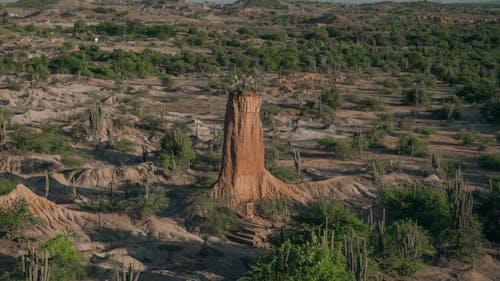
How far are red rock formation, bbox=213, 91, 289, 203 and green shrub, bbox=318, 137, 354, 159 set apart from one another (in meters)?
9.75

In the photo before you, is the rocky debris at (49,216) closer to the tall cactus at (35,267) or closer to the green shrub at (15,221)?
the green shrub at (15,221)

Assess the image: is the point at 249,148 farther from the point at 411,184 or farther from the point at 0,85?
the point at 0,85

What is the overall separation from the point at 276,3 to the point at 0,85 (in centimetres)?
14277

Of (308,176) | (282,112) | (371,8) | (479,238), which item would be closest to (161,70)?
(282,112)

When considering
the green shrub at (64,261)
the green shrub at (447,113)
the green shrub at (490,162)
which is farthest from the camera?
the green shrub at (447,113)

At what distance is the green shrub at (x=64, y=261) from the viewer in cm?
1470

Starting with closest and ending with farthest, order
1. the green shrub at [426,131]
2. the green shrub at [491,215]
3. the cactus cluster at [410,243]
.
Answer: the cactus cluster at [410,243]
the green shrub at [491,215]
the green shrub at [426,131]

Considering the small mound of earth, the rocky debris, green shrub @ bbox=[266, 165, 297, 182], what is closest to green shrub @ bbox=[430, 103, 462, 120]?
green shrub @ bbox=[266, 165, 297, 182]

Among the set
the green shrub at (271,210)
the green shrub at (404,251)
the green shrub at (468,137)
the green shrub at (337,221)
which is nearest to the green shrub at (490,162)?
the green shrub at (468,137)

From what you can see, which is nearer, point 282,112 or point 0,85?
point 282,112

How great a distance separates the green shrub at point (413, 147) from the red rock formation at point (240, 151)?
473 inches

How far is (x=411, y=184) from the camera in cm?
2452

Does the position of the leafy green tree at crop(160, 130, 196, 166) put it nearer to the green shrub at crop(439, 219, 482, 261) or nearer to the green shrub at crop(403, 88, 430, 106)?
the green shrub at crop(439, 219, 482, 261)

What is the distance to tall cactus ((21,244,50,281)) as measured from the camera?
13318 mm
